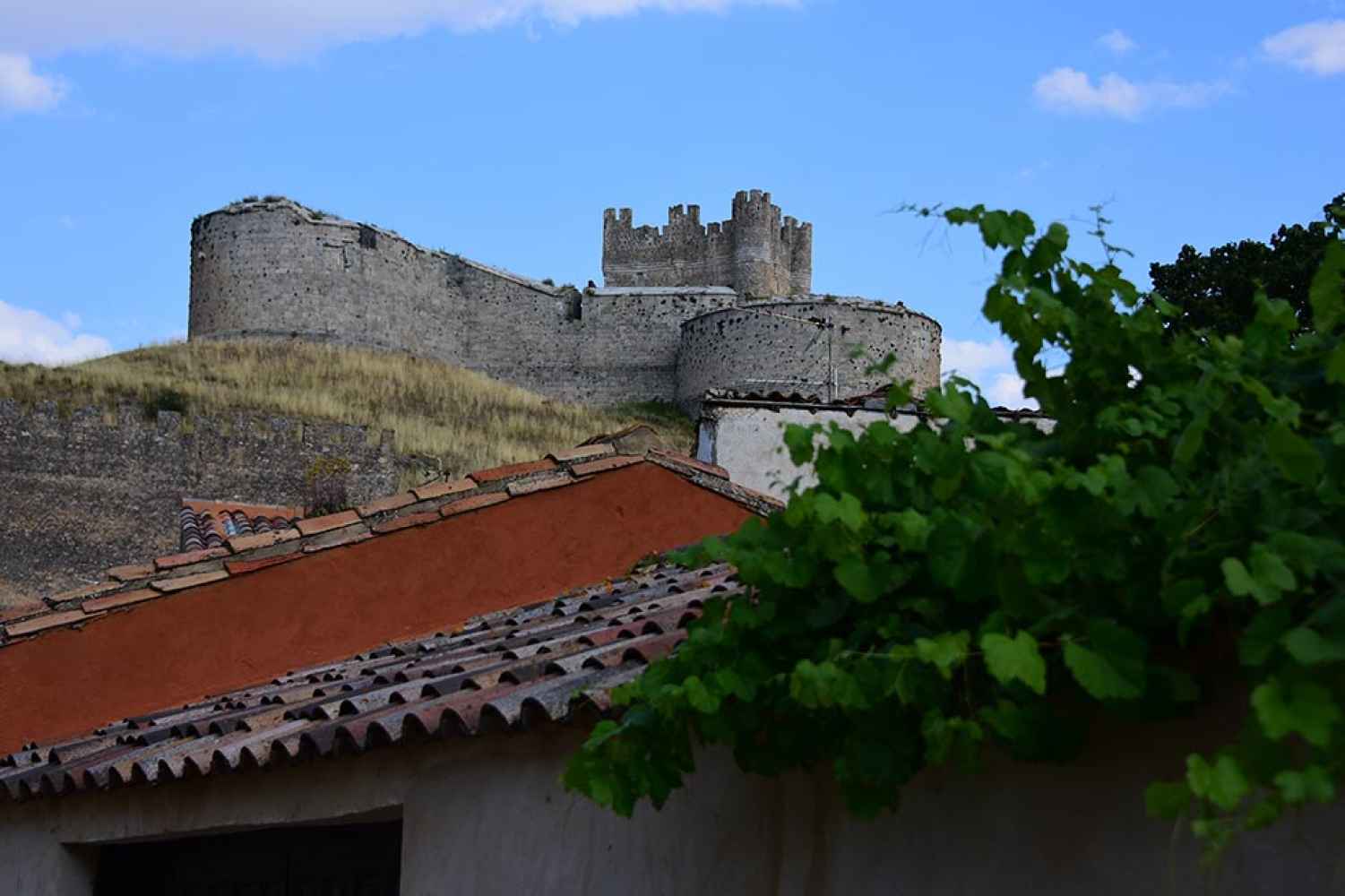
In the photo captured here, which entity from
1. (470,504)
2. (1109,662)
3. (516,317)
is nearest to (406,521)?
(470,504)

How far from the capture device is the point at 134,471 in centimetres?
3222

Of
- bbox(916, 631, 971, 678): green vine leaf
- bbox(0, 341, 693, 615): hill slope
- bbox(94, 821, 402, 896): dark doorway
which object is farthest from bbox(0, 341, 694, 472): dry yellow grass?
bbox(916, 631, 971, 678): green vine leaf

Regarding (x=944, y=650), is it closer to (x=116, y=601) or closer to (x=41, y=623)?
(x=116, y=601)

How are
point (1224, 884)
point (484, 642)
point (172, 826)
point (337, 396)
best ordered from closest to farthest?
1. point (1224, 884)
2. point (172, 826)
3. point (484, 642)
4. point (337, 396)

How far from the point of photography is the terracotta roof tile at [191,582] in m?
9.50

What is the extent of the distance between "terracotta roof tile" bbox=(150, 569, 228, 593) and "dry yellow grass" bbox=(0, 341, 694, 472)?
2533 centimetres

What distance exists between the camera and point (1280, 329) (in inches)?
147

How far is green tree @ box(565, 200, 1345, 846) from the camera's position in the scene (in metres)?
3.24

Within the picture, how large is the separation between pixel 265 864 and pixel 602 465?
348 cm

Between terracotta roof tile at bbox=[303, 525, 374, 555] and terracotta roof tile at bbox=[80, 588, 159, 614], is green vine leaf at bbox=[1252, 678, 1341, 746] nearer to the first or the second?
terracotta roof tile at bbox=[303, 525, 374, 555]

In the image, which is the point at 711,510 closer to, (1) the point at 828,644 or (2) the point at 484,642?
(2) the point at 484,642

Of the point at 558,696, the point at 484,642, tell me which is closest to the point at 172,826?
the point at 484,642

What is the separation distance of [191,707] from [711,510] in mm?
3275

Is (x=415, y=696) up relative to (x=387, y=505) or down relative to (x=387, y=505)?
down
